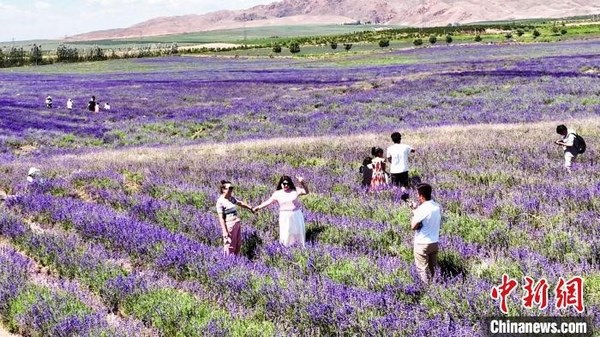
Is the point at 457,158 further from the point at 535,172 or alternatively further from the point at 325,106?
the point at 325,106

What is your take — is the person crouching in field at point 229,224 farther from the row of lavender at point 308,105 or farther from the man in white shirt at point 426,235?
the row of lavender at point 308,105

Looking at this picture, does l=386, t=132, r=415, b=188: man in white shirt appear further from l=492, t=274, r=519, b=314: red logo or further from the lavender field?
l=492, t=274, r=519, b=314: red logo

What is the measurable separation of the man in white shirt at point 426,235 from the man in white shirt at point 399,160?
4888mm

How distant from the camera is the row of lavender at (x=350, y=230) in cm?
556

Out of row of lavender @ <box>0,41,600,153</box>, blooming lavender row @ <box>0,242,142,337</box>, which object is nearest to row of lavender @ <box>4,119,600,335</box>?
blooming lavender row @ <box>0,242,142,337</box>

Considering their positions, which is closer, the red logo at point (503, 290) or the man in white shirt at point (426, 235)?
the red logo at point (503, 290)

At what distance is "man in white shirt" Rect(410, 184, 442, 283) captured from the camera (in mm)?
6383

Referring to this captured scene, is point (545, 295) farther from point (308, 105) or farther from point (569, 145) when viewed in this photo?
point (308, 105)

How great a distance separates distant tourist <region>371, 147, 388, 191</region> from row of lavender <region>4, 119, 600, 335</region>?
0.39 metres

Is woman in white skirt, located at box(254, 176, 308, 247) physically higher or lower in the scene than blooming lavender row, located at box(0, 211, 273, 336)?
higher

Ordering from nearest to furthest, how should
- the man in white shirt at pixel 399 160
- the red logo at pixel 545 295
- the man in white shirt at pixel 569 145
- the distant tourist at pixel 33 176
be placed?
the red logo at pixel 545 295, the man in white shirt at pixel 399 160, the man in white shirt at pixel 569 145, the distant tourist at pixel 33 176

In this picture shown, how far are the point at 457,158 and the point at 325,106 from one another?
1914 centimetres

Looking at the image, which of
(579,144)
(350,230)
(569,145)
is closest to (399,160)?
(350,230)

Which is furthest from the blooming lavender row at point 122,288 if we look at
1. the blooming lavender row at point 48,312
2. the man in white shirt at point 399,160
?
the man in white shirt at point 399,160
